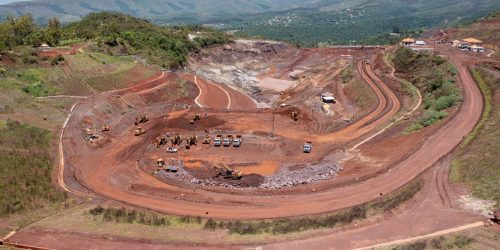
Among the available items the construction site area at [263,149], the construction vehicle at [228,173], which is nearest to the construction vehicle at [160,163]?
the construction site area at [263,149]

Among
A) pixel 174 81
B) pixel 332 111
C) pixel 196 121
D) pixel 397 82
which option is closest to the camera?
pixel 196 121

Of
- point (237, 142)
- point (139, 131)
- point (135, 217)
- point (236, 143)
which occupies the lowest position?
point (135, 217)

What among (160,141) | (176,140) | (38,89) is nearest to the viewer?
(160,141)

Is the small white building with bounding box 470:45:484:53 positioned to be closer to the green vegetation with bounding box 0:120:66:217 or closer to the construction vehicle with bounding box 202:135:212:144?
the construction vehicle with bounding box 202:135:212:144

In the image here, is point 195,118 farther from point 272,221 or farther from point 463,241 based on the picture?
point 463,241

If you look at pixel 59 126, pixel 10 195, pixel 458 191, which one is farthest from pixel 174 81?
pixel 458 191

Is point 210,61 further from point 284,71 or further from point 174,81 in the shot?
point 174,81

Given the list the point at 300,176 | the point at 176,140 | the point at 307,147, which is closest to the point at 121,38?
the point at 176,140
